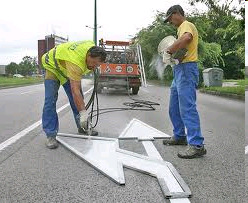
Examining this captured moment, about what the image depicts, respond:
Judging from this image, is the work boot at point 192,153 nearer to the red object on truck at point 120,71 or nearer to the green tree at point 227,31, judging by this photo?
the green tree at point 227,31

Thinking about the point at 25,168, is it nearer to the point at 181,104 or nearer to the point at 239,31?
the point at 181,104

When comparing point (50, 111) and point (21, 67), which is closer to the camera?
point (50, 111)

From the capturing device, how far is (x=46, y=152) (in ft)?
17.0

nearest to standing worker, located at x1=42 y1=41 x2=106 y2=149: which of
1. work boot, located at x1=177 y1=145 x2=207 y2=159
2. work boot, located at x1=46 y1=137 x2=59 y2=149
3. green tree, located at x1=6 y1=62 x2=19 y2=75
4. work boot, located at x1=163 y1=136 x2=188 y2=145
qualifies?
work boot, located at x1=46 y1=137 x2=59 y2=149

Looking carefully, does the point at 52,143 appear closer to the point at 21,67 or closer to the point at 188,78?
the point at 188,78

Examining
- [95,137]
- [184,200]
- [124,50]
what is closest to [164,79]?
[124,50]

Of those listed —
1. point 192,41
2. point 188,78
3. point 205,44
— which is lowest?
point 188,78

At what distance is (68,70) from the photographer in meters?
5.16

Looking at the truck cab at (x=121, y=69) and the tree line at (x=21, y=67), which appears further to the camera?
the tree line at (x=21, y=67)

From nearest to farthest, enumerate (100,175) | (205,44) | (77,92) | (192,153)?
(100,175) < (192,153) < (77,92) < (205,44)

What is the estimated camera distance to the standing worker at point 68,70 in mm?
5133

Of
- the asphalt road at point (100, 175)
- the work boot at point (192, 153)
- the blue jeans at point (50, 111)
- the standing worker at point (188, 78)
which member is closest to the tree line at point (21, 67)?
the blue jeans at point (50, 111)

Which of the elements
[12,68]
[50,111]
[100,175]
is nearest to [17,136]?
[50,111]

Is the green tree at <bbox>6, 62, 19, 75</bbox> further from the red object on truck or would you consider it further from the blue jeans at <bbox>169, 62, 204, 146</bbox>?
the blue jeans at <bbox>169, 62, 204, 146</bbox>
